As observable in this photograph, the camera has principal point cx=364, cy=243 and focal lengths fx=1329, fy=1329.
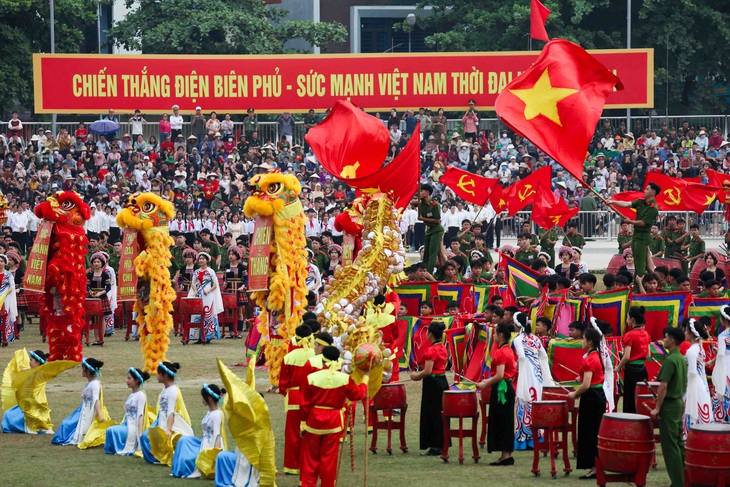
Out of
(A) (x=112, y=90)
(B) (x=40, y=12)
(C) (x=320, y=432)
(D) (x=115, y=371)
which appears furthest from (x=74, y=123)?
(C) (x=320, y=432)

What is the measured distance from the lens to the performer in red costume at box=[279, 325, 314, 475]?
12.9 m

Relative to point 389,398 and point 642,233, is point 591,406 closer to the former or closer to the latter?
point 389,398

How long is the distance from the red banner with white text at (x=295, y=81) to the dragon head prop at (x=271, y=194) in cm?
1838

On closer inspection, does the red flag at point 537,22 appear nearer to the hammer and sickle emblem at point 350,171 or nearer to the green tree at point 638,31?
the hammer and sickle emblem at point 350,171

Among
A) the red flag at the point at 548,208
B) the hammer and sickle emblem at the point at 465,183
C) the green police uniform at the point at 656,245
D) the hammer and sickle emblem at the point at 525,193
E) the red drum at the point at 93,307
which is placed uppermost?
the hammer and sickle emblem at the point at 465,183

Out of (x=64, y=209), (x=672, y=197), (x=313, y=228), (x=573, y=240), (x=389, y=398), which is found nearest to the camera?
(x=389, y=398)

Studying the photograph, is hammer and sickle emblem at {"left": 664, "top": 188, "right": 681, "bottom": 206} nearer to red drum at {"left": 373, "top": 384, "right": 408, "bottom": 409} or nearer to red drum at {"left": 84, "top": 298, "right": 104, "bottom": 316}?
red drum at {"left": 84, "top": 298, "right": 104, "bottom": 316}

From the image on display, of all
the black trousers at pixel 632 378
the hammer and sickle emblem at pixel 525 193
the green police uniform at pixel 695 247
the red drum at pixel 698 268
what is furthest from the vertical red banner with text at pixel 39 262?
the green police uniform at pixel 695 247

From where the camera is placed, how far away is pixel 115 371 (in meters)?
20.0

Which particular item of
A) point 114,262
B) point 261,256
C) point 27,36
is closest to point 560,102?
point 261,256

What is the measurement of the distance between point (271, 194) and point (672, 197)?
8569 mm

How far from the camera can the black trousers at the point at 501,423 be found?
14.0 meters

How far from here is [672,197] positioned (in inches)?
915

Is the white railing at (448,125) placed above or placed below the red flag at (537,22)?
below
